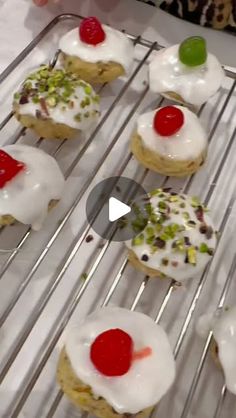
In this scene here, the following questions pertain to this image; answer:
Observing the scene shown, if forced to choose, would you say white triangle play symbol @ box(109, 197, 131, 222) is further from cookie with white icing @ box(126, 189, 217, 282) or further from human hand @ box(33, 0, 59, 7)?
human hand @ box(33, 0, 59, 7)

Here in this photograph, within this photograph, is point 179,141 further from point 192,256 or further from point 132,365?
point 132,365

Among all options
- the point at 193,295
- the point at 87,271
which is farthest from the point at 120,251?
the point at 193,295

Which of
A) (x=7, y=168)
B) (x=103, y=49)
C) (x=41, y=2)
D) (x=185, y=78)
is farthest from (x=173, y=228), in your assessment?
(x=41, y=2)

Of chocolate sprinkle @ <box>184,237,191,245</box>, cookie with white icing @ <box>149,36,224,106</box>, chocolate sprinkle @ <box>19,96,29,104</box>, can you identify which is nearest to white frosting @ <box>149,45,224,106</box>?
cookie with white icing @ <box>149,36,224,106</box>

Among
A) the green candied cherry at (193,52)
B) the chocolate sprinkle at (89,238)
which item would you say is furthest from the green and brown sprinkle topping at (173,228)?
the green candied cherry at (193,52)

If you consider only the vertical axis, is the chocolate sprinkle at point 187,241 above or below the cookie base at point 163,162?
below

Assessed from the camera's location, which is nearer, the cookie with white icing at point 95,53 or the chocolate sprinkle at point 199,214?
the chocolate sprinkle at point 199,214

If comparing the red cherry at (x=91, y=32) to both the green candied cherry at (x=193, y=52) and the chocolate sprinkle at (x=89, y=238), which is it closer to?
the green candied cherry at (x=193, y=52)
